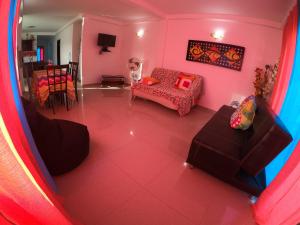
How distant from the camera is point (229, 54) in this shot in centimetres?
380

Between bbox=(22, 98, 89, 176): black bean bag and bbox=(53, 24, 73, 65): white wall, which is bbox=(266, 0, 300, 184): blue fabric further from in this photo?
bbox=(53, 24, 73, 65): white wall

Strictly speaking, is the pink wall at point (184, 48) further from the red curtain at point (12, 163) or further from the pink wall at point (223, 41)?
A: the red curtain at point (12, 163)

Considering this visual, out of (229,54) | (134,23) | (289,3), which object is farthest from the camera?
(134,23)

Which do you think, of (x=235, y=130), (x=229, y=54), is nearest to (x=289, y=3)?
(x=229, y=54)

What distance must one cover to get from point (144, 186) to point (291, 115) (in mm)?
1647

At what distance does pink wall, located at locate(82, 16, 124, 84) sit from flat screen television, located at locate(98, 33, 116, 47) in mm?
192

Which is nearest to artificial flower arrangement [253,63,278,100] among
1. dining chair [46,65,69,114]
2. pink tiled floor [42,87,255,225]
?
pink tiled floor [42,87,255,225]

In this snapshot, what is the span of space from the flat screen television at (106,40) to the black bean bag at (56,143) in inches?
160

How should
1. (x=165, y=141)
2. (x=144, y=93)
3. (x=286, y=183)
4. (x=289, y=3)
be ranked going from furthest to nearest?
(x=144, y=93)
(x=165, y=141)
(x=289, y=3)
(x=286, y=183)

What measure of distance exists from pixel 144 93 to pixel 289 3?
3.00m

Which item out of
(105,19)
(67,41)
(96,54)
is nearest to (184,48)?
(105,19)

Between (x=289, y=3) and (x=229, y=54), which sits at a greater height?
(x=289, y=3)

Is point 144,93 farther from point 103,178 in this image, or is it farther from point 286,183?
point 286,183

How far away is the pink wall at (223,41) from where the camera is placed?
3.43 meters
